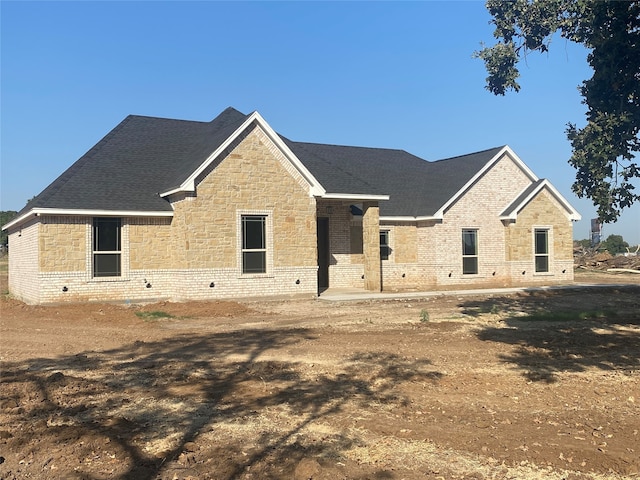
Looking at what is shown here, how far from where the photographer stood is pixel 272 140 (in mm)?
19297

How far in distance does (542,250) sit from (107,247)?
1890cm

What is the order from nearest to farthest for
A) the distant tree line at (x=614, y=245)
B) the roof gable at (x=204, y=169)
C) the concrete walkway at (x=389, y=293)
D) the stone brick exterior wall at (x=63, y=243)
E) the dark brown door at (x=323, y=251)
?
the stone brick exterior wall at (x=63, y=243) → the roof gable at (x=204, y=169) → the concrete walkway at (x=389, y=293) → the dark brown door at (x=323, y=251) → the distant tree line at (x=614, y=245)

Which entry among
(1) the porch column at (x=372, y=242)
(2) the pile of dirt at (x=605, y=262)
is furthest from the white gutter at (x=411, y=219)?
(2) the pile of dirt at (x=605, y=262)

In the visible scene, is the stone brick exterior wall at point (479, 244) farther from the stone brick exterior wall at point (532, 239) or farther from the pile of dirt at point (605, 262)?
the pile of dirt at point (605, 262)

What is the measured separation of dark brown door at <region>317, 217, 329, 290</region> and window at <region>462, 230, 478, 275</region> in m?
6.33

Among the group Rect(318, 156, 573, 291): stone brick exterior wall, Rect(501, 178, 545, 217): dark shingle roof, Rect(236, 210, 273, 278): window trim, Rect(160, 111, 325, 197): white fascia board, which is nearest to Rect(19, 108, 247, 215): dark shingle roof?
Rect(160, 111, 325, 197): white fascia board

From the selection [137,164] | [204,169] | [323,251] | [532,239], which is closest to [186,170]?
[204,169]

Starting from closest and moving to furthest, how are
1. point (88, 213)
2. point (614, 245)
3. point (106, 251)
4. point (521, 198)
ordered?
point (88, 213), point (106, 251), point (521, 198), point (614, 245)

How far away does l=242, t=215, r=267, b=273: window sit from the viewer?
19.0 meters

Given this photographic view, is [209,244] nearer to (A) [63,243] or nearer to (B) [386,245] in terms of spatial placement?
(A) [63,243]

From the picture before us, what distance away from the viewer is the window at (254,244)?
1895cm

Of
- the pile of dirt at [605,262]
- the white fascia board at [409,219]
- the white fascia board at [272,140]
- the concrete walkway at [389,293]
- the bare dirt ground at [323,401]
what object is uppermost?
the white fascia board at [272,140]

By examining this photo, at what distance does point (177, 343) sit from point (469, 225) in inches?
665

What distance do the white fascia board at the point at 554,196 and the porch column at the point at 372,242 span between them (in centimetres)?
701
